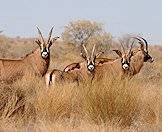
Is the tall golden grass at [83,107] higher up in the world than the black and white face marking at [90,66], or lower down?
higher up

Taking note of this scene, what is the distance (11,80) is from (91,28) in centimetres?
3391

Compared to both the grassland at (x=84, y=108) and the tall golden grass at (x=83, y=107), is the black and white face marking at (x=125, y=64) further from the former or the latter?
the tall golden grass at (x=83, y=107)

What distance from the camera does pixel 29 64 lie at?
16.9 meters

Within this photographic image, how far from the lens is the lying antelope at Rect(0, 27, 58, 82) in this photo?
15.9 m

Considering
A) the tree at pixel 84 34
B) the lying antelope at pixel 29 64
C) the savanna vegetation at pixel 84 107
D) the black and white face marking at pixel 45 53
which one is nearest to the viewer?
the savanna vegetation at pixel 84 107

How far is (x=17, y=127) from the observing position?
9.98 meters

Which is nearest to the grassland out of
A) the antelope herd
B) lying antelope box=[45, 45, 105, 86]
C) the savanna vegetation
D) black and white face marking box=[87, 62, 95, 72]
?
the savanna vegetation

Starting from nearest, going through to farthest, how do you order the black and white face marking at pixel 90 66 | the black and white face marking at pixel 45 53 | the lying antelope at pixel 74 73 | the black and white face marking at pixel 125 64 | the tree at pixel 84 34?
the lying antelope at pixel 74 73 < the black and white face marking at pixel 90 66 < the black and white face marking at pixel 45 53 < the black and white face marking at pixel 125 64 < the tree at pixel 84 34

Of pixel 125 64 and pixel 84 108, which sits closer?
pixel 84 108

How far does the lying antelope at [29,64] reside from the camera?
15898mm

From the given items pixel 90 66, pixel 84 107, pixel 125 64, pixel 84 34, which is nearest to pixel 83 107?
pixel 84 107

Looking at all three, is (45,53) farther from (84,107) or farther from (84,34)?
(84,34)

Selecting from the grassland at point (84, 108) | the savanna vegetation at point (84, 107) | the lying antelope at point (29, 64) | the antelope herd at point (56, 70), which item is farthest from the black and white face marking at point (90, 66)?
the grassland at point (84, 108)

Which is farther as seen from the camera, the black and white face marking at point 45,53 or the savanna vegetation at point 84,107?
the black and white face marking at point 45,53
